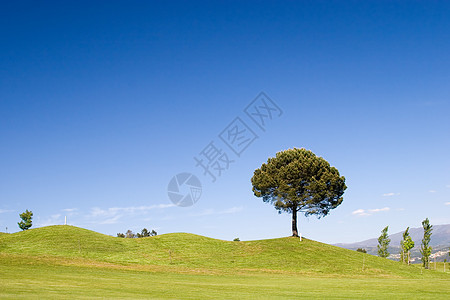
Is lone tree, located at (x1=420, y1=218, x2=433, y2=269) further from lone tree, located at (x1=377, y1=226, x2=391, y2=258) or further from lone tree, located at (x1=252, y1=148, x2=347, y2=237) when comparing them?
lone tree, located at (x1=252, y1=148, x2=347, y2=237)

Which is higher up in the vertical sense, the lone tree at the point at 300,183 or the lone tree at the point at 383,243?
the lone tree at the point at 300,183

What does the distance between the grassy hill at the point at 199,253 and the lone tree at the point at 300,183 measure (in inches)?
235

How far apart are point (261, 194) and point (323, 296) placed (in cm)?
4710

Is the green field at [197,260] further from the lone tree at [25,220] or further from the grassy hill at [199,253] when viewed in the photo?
the lone tree at [25,220]

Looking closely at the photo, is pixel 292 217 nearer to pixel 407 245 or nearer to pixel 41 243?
pixel 407 245

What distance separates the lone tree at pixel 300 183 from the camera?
6644 cm

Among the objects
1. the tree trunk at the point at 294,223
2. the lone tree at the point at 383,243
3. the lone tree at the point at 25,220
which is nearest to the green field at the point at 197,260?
the tree trunk at the point at 294,223

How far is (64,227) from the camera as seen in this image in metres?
66.2

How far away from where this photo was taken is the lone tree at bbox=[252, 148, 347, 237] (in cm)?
6644

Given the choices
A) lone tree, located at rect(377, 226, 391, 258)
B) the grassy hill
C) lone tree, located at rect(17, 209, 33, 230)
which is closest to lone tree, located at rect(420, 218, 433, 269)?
lone tree, located at rect(377, 226, 391, 258)

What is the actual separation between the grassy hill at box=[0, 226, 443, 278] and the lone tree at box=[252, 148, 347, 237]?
19.5 ft

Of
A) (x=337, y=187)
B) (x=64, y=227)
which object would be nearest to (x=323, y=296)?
(x=337, y=187)

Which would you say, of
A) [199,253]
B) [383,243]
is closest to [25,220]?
[199,253]

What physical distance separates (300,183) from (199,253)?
21.7 meters
